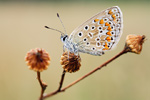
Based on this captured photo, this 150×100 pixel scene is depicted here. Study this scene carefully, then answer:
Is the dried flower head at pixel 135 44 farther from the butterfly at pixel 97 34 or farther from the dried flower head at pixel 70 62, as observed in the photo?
the dried flower head at pixel 70 62

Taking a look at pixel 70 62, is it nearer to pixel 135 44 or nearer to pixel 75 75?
pixel 135 44

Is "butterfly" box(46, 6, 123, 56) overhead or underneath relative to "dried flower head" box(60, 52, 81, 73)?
overhead

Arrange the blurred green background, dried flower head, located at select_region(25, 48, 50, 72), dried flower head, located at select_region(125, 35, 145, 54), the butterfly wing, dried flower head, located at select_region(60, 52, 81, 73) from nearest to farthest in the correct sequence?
dried flower head, located at select_region(25, 48, 50, 72), dried flower head, located at select_region(60, 52, 81, 73), dried flower head, located at select_region(125, 35, 145, 54), the butterfly wing, the blurred green background

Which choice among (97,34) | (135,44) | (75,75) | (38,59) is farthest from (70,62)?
(75,75)

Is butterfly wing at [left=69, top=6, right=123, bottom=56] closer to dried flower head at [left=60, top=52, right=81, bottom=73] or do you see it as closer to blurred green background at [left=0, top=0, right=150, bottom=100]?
dried flower head at [left=60, top=52, right=81, bottom=73]

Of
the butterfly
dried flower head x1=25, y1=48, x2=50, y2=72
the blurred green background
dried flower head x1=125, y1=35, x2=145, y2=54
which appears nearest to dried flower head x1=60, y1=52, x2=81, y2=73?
the butterfly

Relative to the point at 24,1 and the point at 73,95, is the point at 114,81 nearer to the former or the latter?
the point at 73,95
